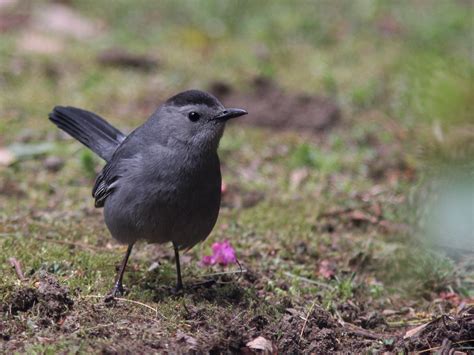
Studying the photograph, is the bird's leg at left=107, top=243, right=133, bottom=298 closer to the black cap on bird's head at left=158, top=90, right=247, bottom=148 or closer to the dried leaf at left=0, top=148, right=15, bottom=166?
the black cap on bird's head at left=158, top=90, right=247, bottom=148

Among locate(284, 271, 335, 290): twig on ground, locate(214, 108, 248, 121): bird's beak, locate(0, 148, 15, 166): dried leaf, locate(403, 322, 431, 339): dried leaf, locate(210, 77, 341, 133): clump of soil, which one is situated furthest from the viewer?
locate(210, 77, 341, 133): clump of soil

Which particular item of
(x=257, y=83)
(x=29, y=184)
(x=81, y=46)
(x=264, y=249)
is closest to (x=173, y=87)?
(x=257, y=83)

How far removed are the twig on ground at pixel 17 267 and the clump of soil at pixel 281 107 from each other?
12.9 feet

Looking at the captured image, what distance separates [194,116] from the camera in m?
4.63

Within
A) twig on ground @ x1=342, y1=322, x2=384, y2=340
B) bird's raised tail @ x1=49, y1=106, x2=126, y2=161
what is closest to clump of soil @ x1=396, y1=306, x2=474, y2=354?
twig on ground @ x1=342, y1=322, x2=384, y2=340

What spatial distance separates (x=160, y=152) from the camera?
15.0 ft

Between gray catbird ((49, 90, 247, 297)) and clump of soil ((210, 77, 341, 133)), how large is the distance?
11.5ft

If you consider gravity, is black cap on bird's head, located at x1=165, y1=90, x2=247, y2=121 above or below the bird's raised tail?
above

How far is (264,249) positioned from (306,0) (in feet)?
23.2

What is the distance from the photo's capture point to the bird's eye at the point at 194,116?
462 cm

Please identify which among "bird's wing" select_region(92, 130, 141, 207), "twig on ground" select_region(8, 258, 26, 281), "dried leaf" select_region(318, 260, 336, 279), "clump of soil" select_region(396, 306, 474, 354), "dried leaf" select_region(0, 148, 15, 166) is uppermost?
"bird's wing" select_region(92, 130, 141, 207)

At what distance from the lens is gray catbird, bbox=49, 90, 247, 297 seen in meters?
4.44

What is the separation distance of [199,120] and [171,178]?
43 cm

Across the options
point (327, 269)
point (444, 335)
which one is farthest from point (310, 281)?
point (444, 335)
